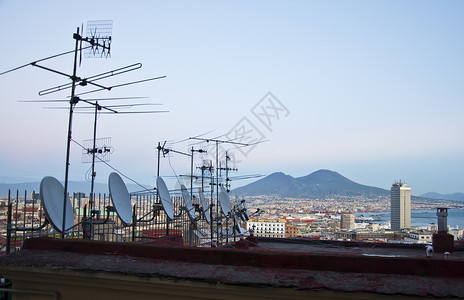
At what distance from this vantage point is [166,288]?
3701 mm

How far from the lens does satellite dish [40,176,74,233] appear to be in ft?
21.5

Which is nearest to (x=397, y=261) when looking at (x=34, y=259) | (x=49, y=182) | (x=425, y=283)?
(x=425, y=283)

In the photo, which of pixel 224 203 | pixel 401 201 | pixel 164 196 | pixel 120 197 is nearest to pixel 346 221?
pixel 401 201

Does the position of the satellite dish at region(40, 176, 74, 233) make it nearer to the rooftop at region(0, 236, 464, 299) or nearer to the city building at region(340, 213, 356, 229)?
the rooftop at region(0, 236, 464, 299)

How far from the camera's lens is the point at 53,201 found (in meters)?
6.96

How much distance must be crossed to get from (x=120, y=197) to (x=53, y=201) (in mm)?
1797

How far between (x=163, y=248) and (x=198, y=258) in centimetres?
40

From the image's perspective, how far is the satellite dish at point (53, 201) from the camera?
6.57 metres

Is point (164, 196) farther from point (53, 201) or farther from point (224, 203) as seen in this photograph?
point (224, 203)

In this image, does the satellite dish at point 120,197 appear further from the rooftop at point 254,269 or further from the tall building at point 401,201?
the tall building at point 401,201

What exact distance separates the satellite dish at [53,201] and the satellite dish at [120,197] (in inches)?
37.6

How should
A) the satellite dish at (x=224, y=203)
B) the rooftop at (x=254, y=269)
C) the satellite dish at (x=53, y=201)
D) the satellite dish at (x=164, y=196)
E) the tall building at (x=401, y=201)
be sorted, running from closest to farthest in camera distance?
the rooftop at (x=254, y=269), the satellite dish at (x=53, y=201), the satellite dish at (x=164, y=196), the satellite dish at (x=224, y=203), the tall building at (x=401, y=201)

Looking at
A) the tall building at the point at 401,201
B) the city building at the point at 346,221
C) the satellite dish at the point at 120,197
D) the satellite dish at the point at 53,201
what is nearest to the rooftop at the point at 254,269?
the satellite dish at the point at 53,201

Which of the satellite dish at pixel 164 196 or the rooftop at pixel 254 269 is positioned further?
the satellite dish at pixel 164 196
